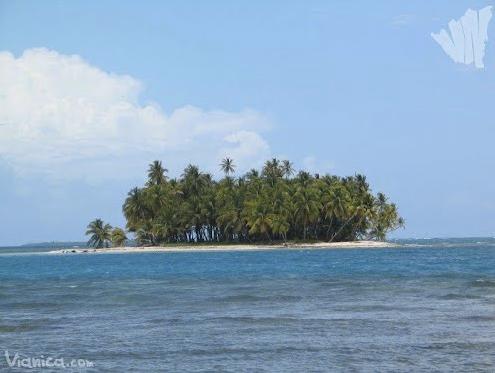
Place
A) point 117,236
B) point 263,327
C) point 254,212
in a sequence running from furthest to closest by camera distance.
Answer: point 117,236 → point 254,212 → point 263,327

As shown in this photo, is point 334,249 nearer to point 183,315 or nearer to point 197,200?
point 197,200

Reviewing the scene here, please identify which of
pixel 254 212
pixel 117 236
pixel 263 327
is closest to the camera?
pixel 263 327

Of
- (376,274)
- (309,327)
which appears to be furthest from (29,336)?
(376,274)

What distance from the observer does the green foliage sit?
10769 centimetres

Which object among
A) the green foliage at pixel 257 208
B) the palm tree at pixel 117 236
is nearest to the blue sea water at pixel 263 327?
the green foliage at pixel 257 208

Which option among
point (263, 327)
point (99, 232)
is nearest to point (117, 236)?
point (99, 232)

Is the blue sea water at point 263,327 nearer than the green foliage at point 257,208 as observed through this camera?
Yes

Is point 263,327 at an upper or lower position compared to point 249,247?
lower

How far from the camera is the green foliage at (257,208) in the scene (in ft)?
353

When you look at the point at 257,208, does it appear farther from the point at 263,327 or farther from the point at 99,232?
the point at 263,327

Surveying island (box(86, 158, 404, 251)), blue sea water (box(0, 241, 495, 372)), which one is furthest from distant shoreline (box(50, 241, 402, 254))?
blue sea water (box(0, 241, 495, 372))

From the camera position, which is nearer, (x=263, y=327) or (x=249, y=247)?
(x=263, y=327)

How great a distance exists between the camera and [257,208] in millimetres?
106625

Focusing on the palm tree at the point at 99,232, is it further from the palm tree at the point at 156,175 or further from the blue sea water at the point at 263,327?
the blue sea water at the point at 263,327
